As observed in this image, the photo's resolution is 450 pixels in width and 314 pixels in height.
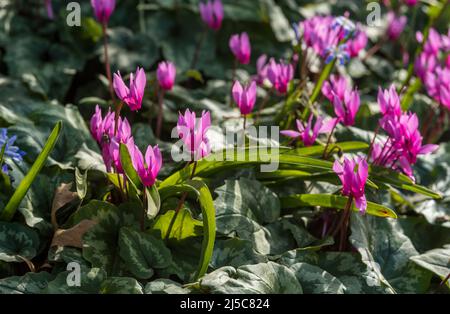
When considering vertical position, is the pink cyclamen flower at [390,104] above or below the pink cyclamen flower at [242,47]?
below

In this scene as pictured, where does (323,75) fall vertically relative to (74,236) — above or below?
above

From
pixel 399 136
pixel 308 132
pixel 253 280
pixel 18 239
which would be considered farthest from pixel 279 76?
pixel 18 239

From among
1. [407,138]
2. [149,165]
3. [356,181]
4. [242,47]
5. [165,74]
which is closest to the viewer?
[149,165]

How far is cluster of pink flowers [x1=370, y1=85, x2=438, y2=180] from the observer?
7.41 ft

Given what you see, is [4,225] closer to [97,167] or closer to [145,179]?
[97,167]

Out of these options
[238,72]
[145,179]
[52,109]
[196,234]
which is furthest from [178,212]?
[238,72]

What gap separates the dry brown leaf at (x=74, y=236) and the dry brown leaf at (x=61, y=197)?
10 centimetres

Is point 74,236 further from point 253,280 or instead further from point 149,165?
point 253,280

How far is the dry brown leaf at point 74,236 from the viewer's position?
2.20 metres

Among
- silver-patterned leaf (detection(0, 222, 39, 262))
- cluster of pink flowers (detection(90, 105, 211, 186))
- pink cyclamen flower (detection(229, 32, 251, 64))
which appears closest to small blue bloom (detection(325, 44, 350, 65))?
pink cyclamen flower (detection(229, 32, 251, 64))

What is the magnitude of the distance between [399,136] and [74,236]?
109 centimetres

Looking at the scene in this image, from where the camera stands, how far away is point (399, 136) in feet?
7.43

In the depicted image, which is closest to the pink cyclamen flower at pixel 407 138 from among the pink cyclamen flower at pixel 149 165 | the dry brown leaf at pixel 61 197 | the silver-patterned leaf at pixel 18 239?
the pink cyclamen flower at pixel 149 165

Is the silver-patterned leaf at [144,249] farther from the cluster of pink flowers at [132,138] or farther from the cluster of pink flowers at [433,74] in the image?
the cluster of pink flowers at [433,74]
